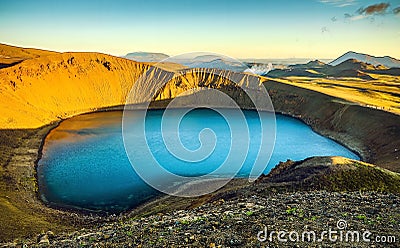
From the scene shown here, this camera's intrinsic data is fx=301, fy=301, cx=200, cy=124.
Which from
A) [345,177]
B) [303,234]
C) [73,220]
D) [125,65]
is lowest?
[73,220]

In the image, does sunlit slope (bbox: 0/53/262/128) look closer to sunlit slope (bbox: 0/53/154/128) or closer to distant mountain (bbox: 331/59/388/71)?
sunlit slope (bbox: 0/53/154/128)

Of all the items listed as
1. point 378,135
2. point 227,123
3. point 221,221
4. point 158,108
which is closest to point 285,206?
point 221,221

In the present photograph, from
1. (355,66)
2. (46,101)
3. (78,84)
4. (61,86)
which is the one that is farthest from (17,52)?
(355,66)

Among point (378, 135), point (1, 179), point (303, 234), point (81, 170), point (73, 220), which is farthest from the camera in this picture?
point (378, 135)

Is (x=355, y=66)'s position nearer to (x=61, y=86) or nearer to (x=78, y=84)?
(x=78, y=84)

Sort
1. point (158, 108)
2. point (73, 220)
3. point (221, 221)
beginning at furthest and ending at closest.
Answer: point (158, 108), point (73, 220), point (221, 221)

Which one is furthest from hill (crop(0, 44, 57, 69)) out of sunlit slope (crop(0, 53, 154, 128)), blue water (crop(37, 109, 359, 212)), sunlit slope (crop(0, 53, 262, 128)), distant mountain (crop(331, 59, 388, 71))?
distant mountain (crop(331, 59, 388, 71))

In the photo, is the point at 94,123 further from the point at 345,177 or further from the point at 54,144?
the point at 345,177
